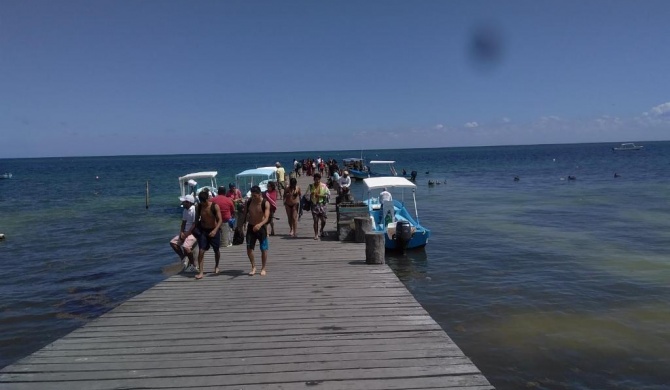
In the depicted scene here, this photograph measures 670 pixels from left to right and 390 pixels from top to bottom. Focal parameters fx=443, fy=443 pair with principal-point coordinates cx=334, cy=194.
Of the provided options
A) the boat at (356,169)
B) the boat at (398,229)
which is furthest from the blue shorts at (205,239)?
the boat at (356,169)

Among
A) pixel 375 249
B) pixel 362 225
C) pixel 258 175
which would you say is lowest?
pixel 375 249

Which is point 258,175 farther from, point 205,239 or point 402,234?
point 205,239

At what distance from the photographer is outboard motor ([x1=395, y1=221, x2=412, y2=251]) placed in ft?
49.5

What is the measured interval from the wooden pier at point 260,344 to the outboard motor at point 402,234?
6.62 m

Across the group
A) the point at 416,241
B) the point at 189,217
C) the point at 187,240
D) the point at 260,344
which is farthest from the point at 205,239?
the point at 416,241

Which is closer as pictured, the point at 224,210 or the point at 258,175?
the point at 224,210

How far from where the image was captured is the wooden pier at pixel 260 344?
4.75 m

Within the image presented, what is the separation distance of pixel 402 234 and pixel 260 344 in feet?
33.0

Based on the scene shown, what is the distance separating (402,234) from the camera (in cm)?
1512

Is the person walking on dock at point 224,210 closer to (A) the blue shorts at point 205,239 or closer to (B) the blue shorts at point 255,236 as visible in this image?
(A) the blue shorts at point 205,239

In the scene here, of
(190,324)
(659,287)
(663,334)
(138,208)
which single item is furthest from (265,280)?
(138,208)

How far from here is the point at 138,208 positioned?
107 feet

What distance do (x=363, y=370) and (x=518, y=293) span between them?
26.8 feet

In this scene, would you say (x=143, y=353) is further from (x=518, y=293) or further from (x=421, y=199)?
(x=421, y=199)
